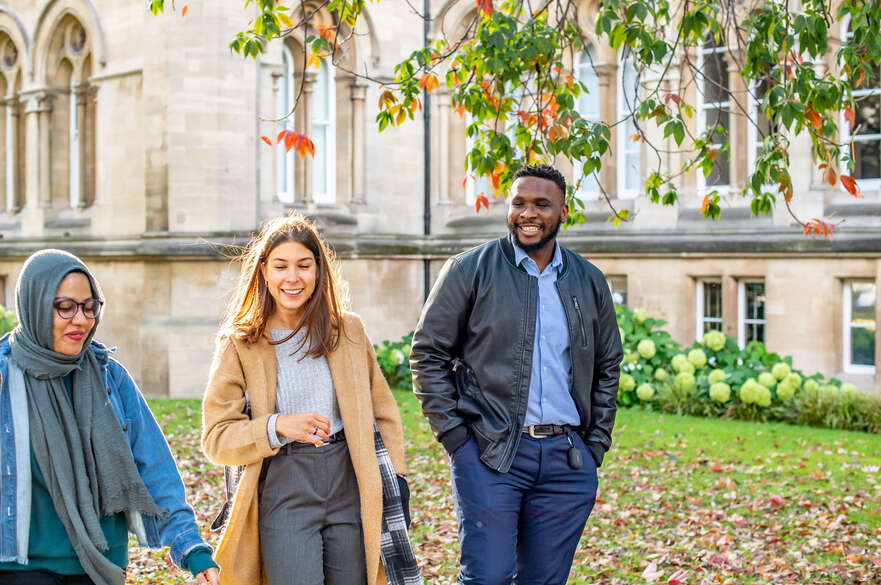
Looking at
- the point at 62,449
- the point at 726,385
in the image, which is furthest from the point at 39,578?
the point at 726,385

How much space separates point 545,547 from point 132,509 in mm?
1474

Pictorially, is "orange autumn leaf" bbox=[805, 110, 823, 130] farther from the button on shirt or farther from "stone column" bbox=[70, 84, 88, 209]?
"stone column" bbox=[70, 84, 88, 209]

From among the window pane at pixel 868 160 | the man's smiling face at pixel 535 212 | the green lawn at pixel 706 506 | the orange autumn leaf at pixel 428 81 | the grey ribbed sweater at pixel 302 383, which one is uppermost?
the window pane at pixel 868 160

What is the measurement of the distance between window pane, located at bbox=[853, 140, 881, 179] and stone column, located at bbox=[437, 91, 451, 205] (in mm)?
5345

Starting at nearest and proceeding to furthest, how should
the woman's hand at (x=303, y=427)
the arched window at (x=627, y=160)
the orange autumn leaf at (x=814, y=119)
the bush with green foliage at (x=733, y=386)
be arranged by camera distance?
the woman's hand at (x=303, y=427), the orange autumn leaf at (x=814, y=119), the bush with green foliage at (x=733, y=386), the arched window at (x=627, y=160)

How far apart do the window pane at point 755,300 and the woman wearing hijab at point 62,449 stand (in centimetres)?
1048

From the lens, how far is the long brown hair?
3.53 m

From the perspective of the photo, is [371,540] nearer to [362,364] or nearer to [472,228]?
[362,364]

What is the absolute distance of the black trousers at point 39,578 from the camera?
9.37 ft

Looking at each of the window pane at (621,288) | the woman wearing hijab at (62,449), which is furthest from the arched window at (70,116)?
the woman wearing hijab at (62,449)

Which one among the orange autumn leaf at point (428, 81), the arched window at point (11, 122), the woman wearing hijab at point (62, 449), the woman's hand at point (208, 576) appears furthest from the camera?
the arched window at point (11, 122)

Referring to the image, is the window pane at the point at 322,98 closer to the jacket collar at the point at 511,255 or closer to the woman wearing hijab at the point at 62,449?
the jacket collar at the point at 511,255

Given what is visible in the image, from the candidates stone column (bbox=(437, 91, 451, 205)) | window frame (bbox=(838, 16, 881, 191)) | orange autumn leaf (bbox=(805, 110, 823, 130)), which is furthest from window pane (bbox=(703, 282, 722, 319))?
orange autumn leaf (bbox=(805, 110, 823, 130))

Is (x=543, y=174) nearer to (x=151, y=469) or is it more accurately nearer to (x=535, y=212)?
(x=535, y=212)
